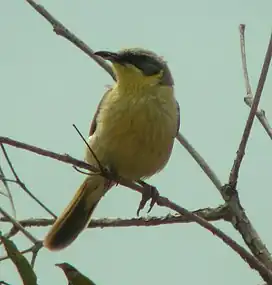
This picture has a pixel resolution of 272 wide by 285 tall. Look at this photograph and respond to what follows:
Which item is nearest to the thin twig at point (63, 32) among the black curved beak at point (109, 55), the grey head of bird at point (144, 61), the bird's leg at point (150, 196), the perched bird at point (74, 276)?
the black curved beak at point (109, 55)

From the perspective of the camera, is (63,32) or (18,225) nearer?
(18,225)

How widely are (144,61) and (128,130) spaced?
77 centimetres

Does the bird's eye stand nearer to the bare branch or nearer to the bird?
the bird

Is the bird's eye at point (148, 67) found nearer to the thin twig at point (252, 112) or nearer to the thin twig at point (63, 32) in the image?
the thin twig at point (63, 32)

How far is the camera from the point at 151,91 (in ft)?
13.5

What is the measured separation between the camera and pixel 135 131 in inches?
150

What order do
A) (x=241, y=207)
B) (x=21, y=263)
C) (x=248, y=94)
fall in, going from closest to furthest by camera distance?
1. (x=21, y=263)
2. (x=241, y=207)
3. (x=248, y=94)

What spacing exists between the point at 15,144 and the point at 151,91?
1.80m

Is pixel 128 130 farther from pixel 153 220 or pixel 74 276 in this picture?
pixel 74 276

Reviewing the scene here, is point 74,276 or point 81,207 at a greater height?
point 81,207

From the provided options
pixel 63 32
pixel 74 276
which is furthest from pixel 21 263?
pixel 63 32

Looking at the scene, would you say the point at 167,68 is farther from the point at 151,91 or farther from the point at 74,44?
the point at 74,44

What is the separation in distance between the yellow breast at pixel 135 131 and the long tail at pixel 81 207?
1.10 ft

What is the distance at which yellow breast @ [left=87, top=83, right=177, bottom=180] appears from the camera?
382 cm
